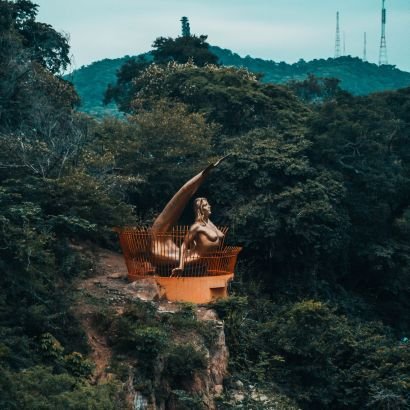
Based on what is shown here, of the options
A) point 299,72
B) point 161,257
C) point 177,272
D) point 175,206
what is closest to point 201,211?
point 175,206

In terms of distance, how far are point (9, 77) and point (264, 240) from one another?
29.4 ft

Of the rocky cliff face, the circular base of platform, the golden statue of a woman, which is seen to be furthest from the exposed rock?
the golden statue of a woman

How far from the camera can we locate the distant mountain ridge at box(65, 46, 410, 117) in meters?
99.9

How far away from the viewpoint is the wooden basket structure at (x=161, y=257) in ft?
85.3

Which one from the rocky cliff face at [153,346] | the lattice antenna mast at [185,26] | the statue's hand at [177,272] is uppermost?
the lattice antenna mast at [185,26]

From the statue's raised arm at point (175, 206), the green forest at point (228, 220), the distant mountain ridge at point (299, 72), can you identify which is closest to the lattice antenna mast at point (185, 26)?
the distant mountain ridge at point (299, 72)

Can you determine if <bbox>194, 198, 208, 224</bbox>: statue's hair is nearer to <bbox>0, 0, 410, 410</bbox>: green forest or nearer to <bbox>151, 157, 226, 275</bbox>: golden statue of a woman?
<bbox>151, 157, 226, 275</bbox>: golden statue of a woman

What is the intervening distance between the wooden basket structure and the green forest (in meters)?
1.08

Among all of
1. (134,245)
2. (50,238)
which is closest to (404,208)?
A: (134,245)

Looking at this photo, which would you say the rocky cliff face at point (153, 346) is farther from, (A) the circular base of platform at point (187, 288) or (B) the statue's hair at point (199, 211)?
(B) the statue's hair at point (199, 211)

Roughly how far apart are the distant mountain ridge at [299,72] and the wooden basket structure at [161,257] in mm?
72108

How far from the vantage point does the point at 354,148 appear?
117ft

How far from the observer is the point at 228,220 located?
32.8m

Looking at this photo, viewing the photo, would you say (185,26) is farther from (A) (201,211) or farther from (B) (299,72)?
(A) (201,211)
